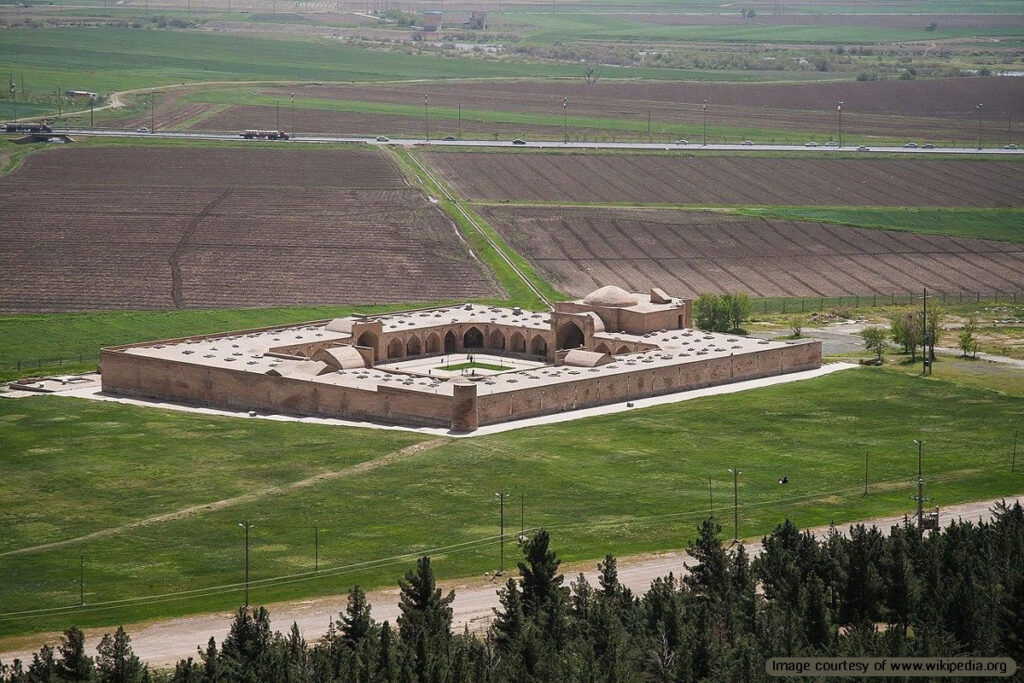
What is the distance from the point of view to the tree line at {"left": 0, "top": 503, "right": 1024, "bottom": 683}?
65000 mm

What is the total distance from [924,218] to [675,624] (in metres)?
116

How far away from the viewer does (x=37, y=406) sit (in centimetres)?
11012

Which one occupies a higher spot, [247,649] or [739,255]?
[247,649]

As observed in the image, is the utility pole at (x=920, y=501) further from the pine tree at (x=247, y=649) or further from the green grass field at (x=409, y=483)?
the pine tree at (x=247, y=649)

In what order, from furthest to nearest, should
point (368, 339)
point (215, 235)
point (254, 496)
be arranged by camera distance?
point (215, 235), point (368, 339), point (254, 496)

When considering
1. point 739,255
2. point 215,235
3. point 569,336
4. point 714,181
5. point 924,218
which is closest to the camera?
point 569,336

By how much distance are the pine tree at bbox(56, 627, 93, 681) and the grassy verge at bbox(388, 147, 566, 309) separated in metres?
80.6

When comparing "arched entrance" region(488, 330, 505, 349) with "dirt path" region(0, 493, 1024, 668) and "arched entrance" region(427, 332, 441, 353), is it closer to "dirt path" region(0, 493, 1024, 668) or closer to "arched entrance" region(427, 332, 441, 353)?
"arched entrance" region(427, 332, 441, 353)

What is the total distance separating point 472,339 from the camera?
427 feet

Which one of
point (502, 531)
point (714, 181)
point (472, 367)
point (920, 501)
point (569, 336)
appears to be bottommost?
point (472, 367)

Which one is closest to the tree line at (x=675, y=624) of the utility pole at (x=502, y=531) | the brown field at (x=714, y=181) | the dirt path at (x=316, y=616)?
the dirt path at (x=316, y=616)

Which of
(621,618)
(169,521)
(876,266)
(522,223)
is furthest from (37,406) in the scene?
(876,266)

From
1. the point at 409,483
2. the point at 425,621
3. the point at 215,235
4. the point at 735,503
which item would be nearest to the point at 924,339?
the point at 735,503

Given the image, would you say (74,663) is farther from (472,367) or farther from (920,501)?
→ (472,367)
